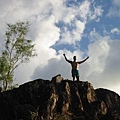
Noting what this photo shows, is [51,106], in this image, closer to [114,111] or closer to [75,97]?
[75,97]

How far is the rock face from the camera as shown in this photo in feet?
86.3

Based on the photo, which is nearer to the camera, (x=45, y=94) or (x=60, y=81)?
(x=45, y=94)

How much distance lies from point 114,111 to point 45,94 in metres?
6.28

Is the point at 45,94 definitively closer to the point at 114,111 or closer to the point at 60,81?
the point at 60,81

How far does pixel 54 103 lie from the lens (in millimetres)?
26984

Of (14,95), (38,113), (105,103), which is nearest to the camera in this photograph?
(38,113)

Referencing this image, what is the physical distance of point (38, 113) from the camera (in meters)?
26.0

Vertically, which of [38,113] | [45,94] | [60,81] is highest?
[60,81]

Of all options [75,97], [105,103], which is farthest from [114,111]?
[75,97]

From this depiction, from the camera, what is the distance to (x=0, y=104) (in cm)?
2759

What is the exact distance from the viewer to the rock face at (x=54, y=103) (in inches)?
1035

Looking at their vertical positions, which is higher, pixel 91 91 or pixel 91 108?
pixel 91 91

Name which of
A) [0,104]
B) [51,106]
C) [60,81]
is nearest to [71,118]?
[51,106]

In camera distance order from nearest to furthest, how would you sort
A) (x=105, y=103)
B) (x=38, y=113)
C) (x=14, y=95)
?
1. (x=38, y=113)
2. (x=14, y=95)
3. (x=105, y=103)
